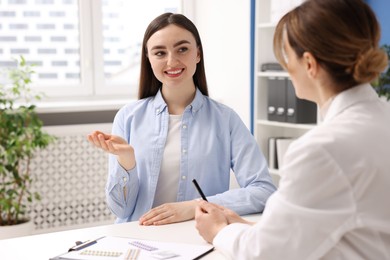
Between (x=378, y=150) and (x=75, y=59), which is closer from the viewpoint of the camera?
(x=378, y=150)

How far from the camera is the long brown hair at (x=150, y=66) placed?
2.10 meters

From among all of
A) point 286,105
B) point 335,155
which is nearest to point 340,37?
point 335,155

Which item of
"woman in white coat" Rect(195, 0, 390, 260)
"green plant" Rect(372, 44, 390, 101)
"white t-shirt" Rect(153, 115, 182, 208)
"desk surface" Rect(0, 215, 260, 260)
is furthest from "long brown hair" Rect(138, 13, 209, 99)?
"green plant" Rect(372, 44, 390, 101)

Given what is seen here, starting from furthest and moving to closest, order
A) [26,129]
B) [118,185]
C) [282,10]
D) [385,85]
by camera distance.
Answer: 1. [282,10]
2. [26,129]
3. [385,85]
4. [118,185]

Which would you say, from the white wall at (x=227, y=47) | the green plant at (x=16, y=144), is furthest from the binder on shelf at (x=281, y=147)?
the green plant at (x=16, y=144)

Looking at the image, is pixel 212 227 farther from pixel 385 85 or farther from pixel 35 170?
pixel 35 170

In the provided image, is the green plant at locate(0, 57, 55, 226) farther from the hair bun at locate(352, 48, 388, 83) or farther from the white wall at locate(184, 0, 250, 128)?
the hair bun at locate(352, 48, 388, 83)

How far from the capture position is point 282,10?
150 inches

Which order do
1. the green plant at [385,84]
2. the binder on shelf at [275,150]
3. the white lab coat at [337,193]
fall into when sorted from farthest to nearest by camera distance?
1. the binder on shelf at [275,150]
2. the green plant at [385,84]
3. the white lab coat at [337,193]

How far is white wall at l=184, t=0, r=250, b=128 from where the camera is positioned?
4.21m

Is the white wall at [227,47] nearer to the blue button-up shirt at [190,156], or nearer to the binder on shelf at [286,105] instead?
the binder on shelf at [286,105]

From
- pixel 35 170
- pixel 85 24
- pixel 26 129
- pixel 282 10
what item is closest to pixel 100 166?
pixel 35 170

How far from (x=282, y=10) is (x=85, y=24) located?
4.92 feet

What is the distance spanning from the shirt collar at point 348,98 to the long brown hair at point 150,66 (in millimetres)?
1092
